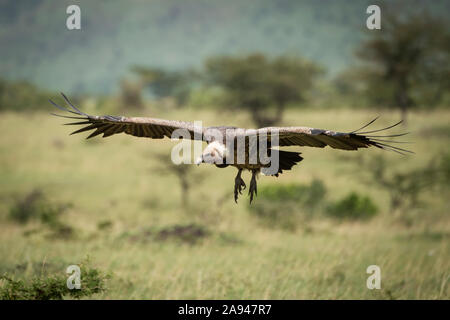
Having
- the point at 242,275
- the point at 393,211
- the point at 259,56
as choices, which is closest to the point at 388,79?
the point at 259,56

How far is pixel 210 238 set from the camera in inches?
435

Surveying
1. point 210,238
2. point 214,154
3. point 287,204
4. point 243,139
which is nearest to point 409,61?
point 287,204

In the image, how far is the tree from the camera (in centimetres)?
3244

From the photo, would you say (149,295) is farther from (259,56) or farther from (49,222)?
(259,56)

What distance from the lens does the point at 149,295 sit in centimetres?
713

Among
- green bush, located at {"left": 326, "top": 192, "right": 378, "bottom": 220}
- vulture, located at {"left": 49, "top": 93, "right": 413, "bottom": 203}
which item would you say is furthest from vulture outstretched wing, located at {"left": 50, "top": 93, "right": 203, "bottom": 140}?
green bush, located at {"left": 326, "top": 192, "right": 378, "bottom": 220}

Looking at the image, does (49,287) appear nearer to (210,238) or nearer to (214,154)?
(214,154)

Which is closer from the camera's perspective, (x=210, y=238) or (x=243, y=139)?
(x=243, y=139)

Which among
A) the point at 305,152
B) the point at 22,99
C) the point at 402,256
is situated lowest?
the point at 402,256

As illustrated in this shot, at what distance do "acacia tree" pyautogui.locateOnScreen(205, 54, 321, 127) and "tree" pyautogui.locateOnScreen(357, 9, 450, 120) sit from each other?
4270mm

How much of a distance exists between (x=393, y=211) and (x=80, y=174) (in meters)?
14.2

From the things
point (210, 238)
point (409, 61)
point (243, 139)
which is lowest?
point (210, 238)

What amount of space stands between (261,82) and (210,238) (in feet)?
70.6

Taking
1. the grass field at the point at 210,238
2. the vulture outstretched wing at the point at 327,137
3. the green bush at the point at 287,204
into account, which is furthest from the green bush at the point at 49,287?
the green bush at the point at 287,204
